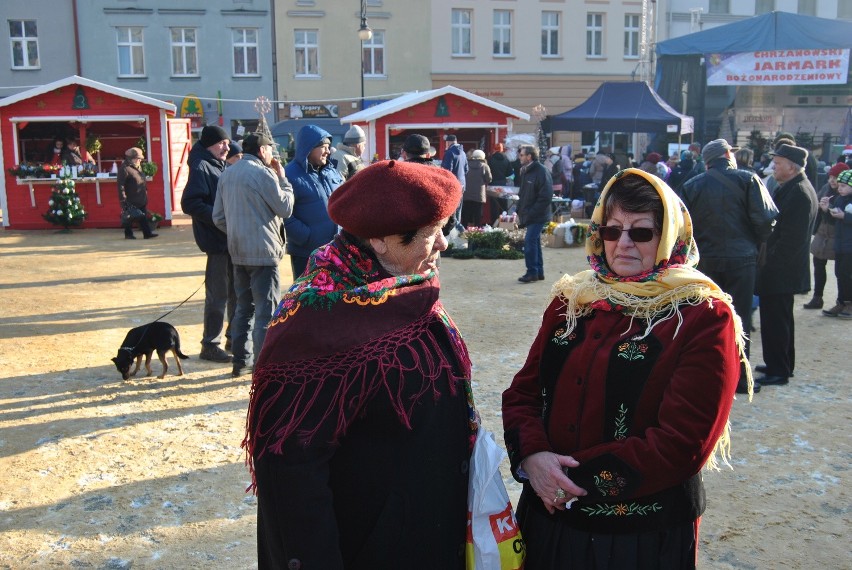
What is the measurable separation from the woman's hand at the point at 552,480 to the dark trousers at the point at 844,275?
742 cm

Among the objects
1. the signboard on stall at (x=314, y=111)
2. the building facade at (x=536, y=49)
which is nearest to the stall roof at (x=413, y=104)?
the signboard on stall at (x=314, y=111)

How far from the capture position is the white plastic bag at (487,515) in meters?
2.14

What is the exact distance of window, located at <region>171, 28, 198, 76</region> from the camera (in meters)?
31.4

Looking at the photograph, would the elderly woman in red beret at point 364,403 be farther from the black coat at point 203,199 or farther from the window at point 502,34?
the window at point 502,34

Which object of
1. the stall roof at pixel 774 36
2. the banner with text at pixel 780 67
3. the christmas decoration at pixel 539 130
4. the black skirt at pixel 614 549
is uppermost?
the stall roof at pixel 774 36

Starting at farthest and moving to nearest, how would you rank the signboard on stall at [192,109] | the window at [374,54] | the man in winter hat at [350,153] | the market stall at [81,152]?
the window at [374,54] < the signboard on stall at [192,109] < the market stall at [81,152] < the man in winter hat at [350,153]

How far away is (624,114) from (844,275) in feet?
33.8

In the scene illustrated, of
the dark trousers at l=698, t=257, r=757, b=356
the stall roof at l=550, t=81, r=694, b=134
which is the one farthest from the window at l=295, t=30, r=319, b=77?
the dark trousers at l=698, t=257, r=757, b=356

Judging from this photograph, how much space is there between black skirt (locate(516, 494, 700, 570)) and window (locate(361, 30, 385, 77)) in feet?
105

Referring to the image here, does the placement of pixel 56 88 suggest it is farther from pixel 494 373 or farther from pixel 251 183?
pixel 494 373

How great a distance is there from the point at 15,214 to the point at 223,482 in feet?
46.3

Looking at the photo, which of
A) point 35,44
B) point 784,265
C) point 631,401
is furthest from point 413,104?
point 35,44

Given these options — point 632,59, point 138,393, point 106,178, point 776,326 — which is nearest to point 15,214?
point 106,178

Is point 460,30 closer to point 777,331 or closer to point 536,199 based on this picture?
point 536,199
